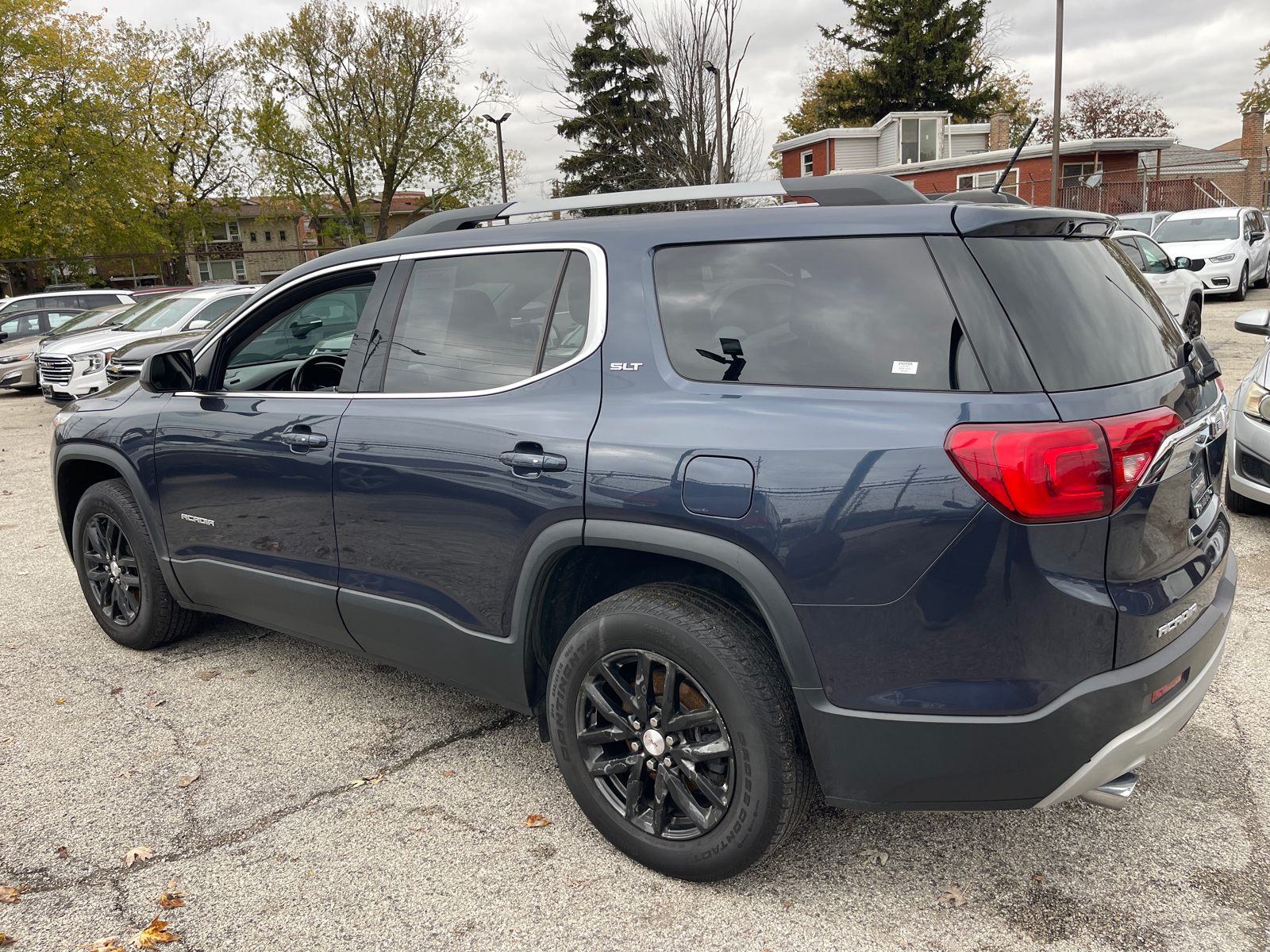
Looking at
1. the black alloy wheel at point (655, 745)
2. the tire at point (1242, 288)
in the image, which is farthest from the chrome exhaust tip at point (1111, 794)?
the tire at point (1242, 288)

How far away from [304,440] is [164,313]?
11623 mm

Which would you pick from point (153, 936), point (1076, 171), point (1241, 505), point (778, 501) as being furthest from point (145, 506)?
point (1076, 171)

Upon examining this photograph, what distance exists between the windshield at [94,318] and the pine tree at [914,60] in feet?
124

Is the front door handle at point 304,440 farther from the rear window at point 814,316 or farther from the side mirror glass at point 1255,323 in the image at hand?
the side mirror glass at point 1255,323

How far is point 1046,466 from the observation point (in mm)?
2031

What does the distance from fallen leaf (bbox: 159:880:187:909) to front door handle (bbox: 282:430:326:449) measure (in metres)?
1.44

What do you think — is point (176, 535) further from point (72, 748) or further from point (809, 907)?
point (809, 907)

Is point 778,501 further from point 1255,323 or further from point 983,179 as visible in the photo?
point 983,179

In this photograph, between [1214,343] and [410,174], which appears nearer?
[1214,343]

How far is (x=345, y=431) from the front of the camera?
322 centimetres

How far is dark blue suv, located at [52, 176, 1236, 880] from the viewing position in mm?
2098

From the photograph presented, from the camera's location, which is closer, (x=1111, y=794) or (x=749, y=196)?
(x=1111, y=794)

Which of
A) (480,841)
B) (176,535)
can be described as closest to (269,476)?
(176,535)

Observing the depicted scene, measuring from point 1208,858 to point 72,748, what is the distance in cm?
385
